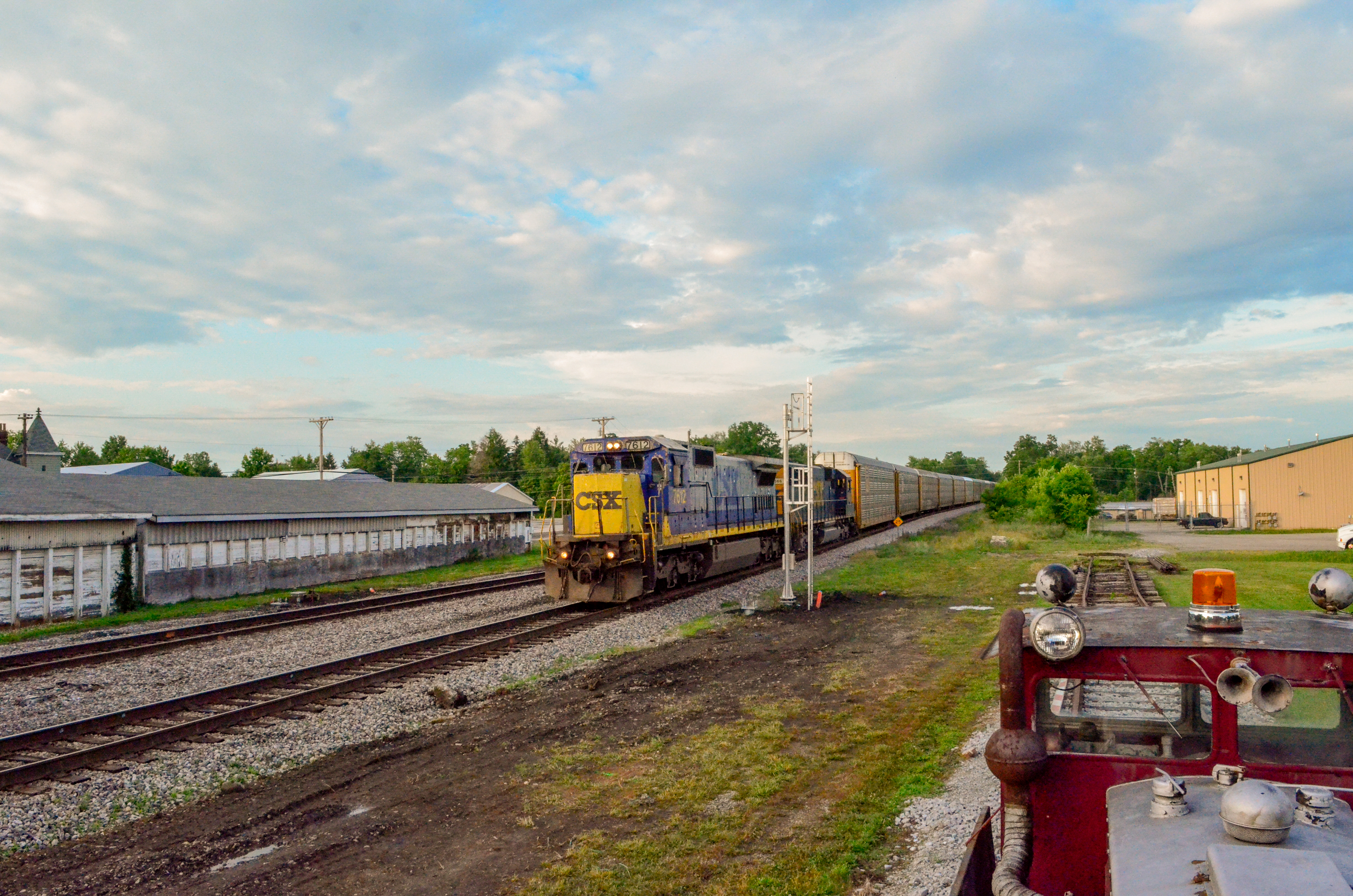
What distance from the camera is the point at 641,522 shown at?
1909cm

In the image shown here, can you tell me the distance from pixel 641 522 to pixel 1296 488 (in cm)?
4373

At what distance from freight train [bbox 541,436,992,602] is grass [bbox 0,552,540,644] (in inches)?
351

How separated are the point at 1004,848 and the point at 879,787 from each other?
4.07m

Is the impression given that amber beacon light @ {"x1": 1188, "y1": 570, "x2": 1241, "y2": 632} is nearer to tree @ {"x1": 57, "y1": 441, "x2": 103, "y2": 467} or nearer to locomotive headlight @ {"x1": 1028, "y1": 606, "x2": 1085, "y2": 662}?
locomotive headlight @ {"x1": 1028, "y1": 606, "x2": 1085, "y2": 662}

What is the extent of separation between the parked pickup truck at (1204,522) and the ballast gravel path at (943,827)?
50027 millimetres

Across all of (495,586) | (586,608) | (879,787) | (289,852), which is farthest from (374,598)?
(879,787)

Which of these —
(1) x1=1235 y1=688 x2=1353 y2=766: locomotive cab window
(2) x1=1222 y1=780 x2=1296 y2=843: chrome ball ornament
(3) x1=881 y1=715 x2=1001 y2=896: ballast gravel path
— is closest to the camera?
(2) x1=1222 y1=780 x2=1296 y2=843: chrome ball ornament

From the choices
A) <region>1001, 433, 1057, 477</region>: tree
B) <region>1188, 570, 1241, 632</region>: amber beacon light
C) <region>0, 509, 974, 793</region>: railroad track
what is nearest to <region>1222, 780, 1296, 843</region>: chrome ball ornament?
<region>1188, 570, 1241, 632</region>: amber beacon light

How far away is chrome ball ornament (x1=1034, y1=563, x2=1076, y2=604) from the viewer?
410 centimetres

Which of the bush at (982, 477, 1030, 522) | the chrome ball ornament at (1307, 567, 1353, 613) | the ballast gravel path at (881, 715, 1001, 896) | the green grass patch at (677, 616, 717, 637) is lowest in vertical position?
the green grass patch at (677, 616, 717, 637)

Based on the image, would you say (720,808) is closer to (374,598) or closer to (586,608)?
(586,608)

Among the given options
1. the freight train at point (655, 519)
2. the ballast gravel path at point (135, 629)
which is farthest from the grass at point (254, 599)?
the freight train at point (655, 519)

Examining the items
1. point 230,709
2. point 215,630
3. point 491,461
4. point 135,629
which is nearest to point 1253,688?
point 230,709

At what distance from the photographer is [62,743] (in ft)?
30.7
